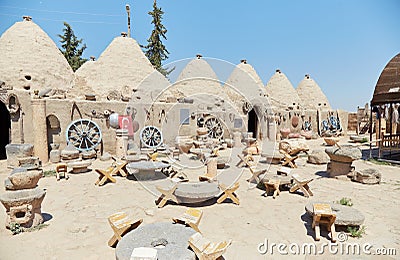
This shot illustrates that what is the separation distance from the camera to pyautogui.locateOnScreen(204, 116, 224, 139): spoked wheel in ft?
46.9

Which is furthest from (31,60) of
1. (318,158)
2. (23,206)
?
(318,158)

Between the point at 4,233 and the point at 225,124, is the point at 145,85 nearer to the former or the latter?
the point at 225,124

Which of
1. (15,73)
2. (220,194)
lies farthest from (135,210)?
(15,73)

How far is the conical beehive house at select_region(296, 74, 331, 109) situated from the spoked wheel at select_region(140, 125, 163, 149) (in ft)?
64.9

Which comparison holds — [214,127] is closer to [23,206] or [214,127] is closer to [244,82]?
[244,82]

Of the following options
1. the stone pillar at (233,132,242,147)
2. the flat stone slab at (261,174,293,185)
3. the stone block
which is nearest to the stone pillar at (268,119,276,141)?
the stone pillar at (233,132,242,147)

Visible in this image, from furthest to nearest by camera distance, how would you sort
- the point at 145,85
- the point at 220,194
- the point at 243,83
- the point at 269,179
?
the point at 243,83, the point at 145,85, the point at 269,179, the point at 220,194

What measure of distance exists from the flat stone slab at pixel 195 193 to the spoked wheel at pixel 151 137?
20.4 ft

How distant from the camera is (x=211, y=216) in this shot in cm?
483

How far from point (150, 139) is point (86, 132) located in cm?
296

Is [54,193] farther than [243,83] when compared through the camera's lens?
No

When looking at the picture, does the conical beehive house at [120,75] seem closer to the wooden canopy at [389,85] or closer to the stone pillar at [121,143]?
the stone pillar at [121,143]

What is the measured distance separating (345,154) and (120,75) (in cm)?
1335

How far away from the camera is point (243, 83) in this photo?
20203 millimetres
